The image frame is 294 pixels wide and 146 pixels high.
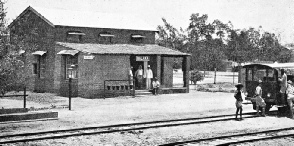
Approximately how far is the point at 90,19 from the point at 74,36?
2.86 meters

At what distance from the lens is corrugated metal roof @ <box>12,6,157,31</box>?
29.9 metres

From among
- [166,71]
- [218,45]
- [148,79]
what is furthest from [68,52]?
[218,45]

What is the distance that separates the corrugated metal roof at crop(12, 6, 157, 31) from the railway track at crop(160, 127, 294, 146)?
18.8 metres

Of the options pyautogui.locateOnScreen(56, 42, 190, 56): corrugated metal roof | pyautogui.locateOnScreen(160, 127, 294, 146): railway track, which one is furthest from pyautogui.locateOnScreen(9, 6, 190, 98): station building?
pyautogui.locateOnScreen(160, 127, 294, 146): railway track

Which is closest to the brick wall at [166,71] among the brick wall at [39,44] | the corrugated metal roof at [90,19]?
the corrugated metal roof at [90,19]

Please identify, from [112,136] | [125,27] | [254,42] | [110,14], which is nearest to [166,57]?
[125,27]

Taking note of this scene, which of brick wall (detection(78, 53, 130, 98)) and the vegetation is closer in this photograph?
brick wall (detection(78, 53, 130, 98))

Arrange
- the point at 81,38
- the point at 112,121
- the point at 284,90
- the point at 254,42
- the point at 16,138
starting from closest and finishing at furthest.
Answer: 1. the point at 16,138
2. the point at 112,121
3. the point at 284,90
4. the point at 81,38
5. the point at 254,42

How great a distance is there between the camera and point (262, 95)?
1845 cm

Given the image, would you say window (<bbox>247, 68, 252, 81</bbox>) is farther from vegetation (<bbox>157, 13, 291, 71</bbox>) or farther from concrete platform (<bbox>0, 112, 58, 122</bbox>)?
vegetation (<bbox>157, 13, 291, 71</bbox>)

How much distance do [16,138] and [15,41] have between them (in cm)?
566

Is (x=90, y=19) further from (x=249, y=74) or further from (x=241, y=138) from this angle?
(x=241, y=138)

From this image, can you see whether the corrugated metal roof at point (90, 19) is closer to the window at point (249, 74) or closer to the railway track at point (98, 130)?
the window at point (249, 74)

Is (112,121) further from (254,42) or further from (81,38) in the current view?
(254,42)
